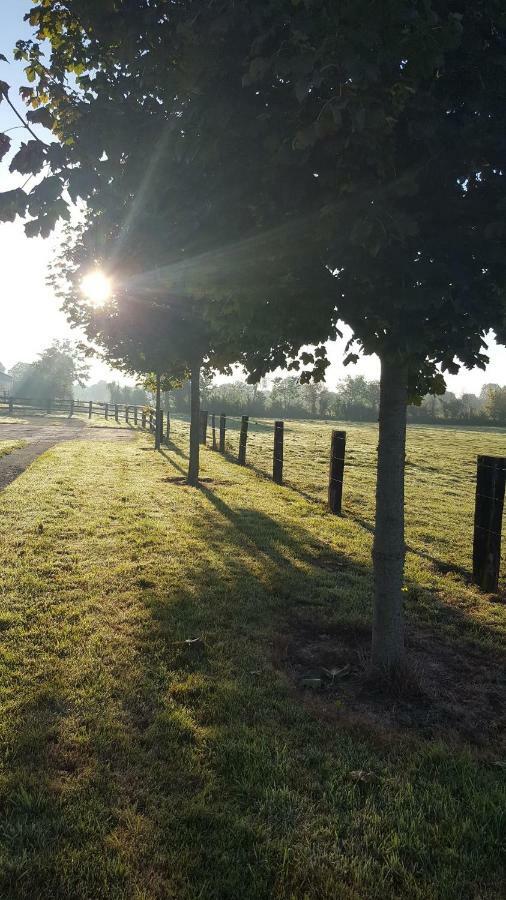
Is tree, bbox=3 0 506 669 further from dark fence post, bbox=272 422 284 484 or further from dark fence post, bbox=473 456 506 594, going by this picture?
dark fence post, bbox=272 422 284 484

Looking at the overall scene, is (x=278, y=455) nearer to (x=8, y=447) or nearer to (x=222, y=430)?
(x=222, y=430)

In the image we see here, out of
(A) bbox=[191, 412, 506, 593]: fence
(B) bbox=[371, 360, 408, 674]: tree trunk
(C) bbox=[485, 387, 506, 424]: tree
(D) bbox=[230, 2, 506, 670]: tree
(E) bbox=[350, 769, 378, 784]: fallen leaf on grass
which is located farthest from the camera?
(C) bbox=[485, 387, 506, 424]: tree

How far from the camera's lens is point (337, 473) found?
10.1m

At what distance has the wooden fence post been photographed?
9984 mm

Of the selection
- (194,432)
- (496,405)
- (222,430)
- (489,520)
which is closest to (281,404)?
(496,405)

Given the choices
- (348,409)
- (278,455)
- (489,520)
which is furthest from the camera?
(348,409)

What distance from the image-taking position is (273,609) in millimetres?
5254

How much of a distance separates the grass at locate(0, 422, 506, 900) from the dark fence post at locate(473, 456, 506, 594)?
37 cm

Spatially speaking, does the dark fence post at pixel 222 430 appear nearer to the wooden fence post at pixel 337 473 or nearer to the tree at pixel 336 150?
the wooden fence post at pixel 337 473

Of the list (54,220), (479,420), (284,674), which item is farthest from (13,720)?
(479,420)

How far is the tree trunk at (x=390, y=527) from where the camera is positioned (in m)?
4.10

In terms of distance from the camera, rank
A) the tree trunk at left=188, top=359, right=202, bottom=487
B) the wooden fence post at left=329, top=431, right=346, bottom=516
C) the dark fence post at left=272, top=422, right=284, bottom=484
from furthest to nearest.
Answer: the dark fence post at left=272, top=422, right=284, bottom=484 → the tree trunk at left=188, top=359, right=202, bottom=487 → the wooden fence post at left=329, top=431, right=346, bottom=516

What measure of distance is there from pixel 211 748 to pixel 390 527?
2089mm

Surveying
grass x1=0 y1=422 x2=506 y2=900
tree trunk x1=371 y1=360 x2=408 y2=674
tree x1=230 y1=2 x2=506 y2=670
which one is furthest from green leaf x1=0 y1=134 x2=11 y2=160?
grass x1=0 y1=422 x2=506 y2=900
